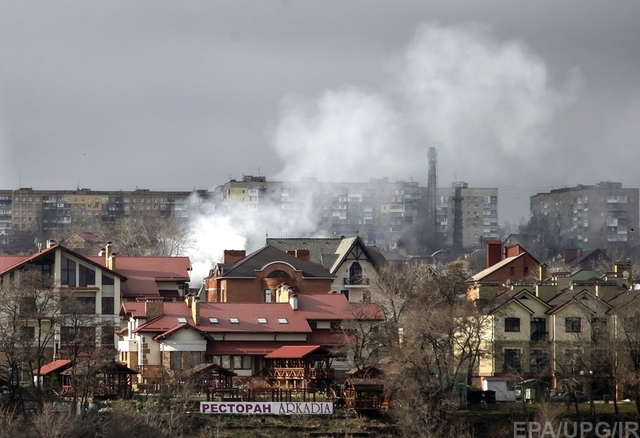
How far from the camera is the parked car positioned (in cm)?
8336

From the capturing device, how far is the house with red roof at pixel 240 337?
8700 cm

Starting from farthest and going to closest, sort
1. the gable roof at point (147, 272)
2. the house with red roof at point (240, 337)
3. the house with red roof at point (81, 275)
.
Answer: the gable roof at point (147, 272) < the house with red roof at point (81, 275) < the house with red roof at point (240, 337)

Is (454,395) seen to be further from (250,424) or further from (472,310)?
(250,424)

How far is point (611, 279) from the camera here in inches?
4173

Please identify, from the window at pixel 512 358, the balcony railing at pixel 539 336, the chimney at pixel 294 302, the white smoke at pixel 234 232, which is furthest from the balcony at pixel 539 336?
the white smoke at pixel 234 232

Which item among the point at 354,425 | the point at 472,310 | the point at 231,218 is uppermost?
the point at 231,218

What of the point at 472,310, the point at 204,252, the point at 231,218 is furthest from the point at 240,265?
the point at 231,218

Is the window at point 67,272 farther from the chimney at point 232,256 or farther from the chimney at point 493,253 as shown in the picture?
the chimney at point 493,253

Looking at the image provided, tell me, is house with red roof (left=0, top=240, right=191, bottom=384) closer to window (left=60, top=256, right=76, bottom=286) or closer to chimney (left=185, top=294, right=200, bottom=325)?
window (left=60, top=256, right=76, bottom=286)

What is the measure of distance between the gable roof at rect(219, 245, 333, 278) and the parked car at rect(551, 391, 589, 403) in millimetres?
30168

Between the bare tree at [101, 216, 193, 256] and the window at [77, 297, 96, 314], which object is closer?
the window at [77, 297, 96, 314]

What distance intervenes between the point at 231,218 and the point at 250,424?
109065 mm

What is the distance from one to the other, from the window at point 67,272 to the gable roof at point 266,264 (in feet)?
43.7

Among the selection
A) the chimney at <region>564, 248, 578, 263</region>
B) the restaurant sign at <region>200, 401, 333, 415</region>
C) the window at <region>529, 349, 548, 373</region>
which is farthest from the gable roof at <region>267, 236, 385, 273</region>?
the chimney at <region>564, 248, 578, 263</region>
